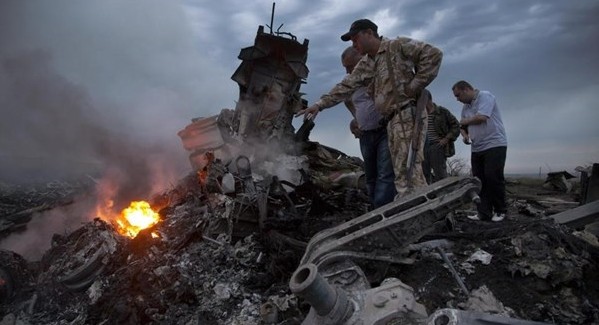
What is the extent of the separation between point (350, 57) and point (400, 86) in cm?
125

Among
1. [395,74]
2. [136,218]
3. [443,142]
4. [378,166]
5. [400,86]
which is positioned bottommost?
[378,166]

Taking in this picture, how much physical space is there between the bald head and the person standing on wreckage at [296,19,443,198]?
0.77 m

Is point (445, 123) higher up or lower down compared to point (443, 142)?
higher up

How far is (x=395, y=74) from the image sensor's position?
398cm

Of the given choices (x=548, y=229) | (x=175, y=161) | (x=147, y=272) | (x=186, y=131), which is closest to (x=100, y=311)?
(x=147, y=272)

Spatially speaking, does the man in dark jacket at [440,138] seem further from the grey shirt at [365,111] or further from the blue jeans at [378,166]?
the grey shirt at [365,111]

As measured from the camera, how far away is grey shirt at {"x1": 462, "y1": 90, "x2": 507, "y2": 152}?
4.80 m

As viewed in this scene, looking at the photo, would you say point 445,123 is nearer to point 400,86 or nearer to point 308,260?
point 400,86

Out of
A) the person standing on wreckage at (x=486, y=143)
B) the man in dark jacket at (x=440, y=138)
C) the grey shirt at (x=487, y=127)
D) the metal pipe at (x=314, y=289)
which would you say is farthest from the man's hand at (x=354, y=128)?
the metal pipe at (x=314, y=289)

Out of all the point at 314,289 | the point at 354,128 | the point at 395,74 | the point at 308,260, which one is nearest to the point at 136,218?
the point at 354,128

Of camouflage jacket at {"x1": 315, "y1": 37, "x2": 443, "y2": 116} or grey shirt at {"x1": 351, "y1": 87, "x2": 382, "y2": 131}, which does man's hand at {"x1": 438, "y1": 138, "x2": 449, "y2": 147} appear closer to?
grey shirt at {"x1": 351, "y1": 87, "x2": 382, "y2": 131}

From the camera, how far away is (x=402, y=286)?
7.77ft

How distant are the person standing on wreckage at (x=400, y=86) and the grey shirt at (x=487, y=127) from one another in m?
1.31

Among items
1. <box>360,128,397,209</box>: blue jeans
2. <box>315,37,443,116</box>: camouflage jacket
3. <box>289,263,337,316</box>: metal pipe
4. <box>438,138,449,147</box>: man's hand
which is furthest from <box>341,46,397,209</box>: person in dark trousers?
<box>438,138,449,147</box>: man's hand
